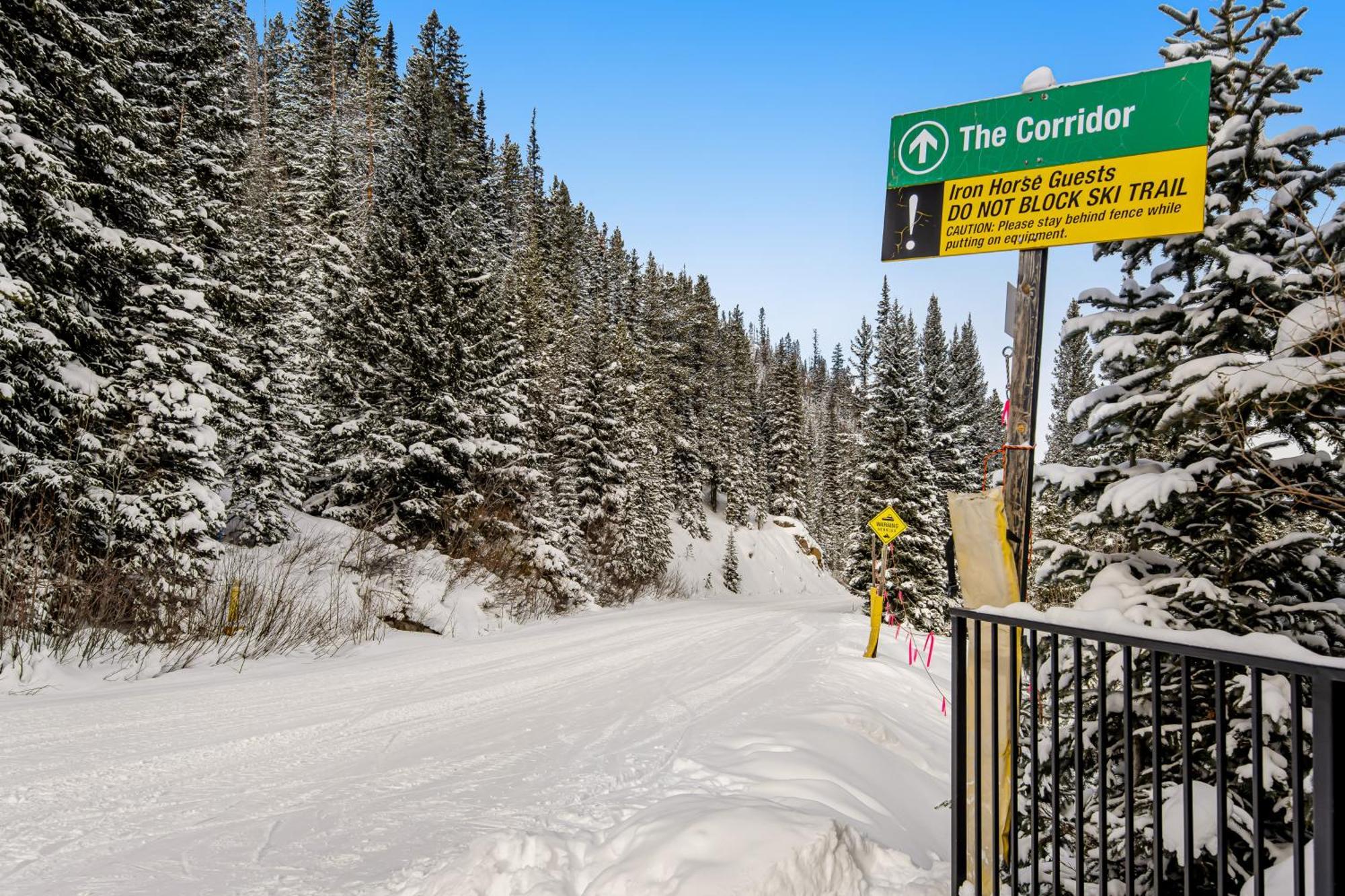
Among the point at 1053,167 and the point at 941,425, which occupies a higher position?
the point at 941,425

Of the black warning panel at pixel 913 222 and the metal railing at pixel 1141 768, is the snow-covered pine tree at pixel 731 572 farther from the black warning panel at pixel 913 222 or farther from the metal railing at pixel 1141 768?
the metal railing at pixel 1141 768

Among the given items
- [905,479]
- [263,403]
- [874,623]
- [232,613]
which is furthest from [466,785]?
[905,479]

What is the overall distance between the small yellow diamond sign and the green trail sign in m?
11.3

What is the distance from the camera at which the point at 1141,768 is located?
3.34 m

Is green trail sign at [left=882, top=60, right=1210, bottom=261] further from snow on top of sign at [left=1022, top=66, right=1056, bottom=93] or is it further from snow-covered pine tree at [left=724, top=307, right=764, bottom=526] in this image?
snow-covered pine tree at [left=724, top=307, right=764, bottom=526]

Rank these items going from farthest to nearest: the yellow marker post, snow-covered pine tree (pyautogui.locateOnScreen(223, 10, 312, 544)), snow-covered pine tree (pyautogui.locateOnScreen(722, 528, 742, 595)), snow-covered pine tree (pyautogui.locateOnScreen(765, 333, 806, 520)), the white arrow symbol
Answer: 1. snow-covered pine tree (pyautogui.locateOnScreen(765, 333, 806, 520))
2. snow-covered pine tree (pyautogui.locateOnScreen(722, 528, 742, 595))
3. snow-covered pine tree (pyautogui.locateOnScreen(223, 10, 312, 544))
4. the yellow marker post
5. the white arrow symbol

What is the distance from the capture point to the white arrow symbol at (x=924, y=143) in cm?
401

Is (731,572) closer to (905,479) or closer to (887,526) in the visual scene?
(905,479)

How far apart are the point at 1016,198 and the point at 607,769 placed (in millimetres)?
4458

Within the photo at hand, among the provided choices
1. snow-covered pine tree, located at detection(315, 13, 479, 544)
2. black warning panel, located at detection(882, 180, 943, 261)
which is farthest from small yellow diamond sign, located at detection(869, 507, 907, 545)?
black warning panel, located at detection(882, 180, 943, 261)

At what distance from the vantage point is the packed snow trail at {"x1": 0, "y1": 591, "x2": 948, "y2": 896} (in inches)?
120

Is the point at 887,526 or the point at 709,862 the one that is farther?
the point at 887,526

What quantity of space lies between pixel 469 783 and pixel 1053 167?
506 cm

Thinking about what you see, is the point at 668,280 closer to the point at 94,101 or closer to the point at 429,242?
the point at 429,242
